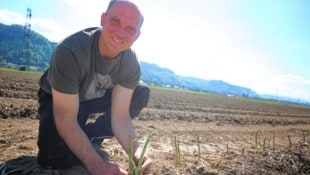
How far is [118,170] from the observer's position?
2.42 meters

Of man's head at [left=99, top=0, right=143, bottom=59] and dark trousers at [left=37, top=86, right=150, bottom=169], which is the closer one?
man's head at [left=99, top=0, right=143, bottom=59]

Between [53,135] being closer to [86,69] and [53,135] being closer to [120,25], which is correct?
[86,69]

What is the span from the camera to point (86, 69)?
2.85 m

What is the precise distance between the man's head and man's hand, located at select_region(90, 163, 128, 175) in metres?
1.01

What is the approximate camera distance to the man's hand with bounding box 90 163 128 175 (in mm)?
2414

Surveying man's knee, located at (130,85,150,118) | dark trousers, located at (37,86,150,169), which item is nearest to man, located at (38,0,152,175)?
dark trousers, located at (37,86,150,169)

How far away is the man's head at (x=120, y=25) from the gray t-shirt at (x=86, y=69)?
7.7 inches

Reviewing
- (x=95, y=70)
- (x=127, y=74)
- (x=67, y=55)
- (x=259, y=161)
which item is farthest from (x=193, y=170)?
(x=67, y=55)

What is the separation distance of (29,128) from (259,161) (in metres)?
3.71

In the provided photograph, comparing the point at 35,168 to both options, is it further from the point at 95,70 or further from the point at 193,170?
the point at 193,170

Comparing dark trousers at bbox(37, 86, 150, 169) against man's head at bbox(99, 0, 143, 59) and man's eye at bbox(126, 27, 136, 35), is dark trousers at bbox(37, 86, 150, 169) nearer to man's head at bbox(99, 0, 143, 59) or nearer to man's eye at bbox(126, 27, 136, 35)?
man's head at bbox(99, 0, 143, 59)

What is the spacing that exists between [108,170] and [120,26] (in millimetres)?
1210

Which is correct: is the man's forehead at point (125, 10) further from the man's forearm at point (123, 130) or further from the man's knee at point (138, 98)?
the man's knee at point (138, 98)

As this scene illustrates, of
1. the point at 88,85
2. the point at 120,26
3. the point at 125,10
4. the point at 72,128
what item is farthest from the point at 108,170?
the point at 125,10
